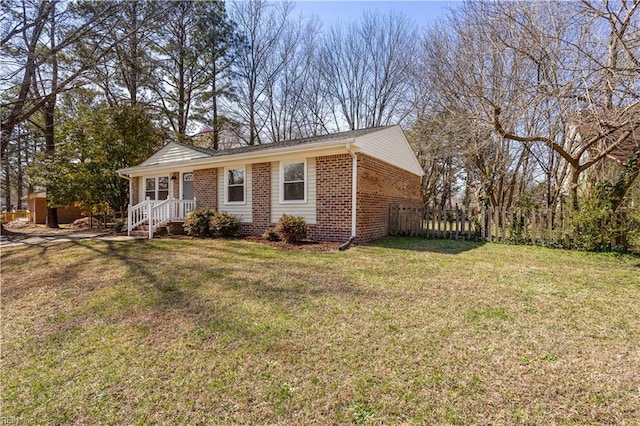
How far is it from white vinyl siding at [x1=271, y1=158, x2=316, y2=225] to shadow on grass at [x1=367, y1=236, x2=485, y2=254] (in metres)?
2.11

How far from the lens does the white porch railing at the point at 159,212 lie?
449 inches

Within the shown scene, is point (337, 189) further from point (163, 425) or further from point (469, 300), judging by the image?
point (163, 425)

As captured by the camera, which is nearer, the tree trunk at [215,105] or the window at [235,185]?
the window at [235,185]

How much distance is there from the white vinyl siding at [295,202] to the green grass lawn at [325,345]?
356cm

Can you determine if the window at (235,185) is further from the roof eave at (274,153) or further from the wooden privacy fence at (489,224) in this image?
the wooden privacy fence at (489,224)

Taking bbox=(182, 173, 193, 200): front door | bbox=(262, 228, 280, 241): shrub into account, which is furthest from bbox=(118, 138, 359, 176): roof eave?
bbox=(262, 228, 280, 241): shrub

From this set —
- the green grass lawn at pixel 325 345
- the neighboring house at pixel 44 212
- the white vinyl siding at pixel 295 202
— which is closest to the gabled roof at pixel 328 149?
the white vinyl siding at pixel 295 202

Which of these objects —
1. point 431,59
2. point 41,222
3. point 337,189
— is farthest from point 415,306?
point 41,222

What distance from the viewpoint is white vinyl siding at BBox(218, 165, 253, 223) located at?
10.9 m

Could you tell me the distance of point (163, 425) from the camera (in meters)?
2.19

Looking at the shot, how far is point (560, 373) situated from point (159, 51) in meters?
23.6

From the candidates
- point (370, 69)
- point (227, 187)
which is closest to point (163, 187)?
point (227, 187)

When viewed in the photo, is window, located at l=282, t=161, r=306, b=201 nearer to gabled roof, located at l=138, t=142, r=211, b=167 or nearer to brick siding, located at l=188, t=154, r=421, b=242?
brick siding, located at l=188, t=154, r=421, b=242

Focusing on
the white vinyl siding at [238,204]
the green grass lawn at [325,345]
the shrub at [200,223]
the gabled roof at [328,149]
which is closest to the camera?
the green grass lawn at [325,345]
